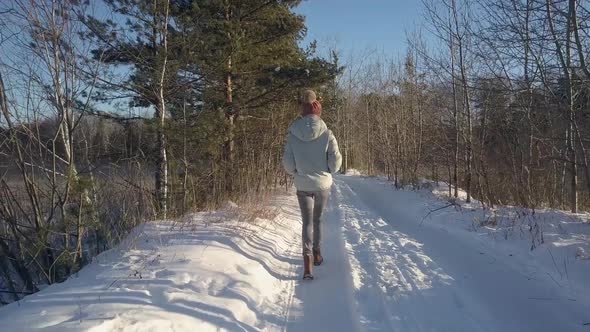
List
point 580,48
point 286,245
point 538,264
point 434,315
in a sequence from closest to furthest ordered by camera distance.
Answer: point 434,315
point 538,264
point 580,48
point 286,245

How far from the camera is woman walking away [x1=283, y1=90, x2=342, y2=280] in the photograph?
15.2 ft

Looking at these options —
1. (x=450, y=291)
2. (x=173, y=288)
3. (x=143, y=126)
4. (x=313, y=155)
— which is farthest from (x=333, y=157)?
(x=143, y=126)

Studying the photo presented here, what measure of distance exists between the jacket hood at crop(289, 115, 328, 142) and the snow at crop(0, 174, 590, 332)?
166 centimetres

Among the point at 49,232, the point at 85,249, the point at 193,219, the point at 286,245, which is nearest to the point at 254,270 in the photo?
the point at 286,245

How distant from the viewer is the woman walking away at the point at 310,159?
462 cm

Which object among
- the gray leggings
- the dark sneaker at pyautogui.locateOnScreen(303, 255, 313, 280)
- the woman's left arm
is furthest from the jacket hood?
the dark sneaker at pyautogui.locateOnScreen(303, 255, 313, 280)

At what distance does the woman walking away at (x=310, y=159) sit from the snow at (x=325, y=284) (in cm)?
83

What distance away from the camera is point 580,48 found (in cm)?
499

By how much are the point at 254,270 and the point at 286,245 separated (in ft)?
5.90

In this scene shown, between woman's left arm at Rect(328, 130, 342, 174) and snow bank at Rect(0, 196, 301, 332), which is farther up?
woman's left arm at Rect(328, 130, 342, 174)

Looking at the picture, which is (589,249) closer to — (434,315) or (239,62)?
(434,315)

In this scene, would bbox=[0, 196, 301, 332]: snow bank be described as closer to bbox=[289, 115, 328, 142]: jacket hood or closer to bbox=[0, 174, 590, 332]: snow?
bbox=[0, 174, 590, 332]: snow

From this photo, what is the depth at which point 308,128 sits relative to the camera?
4.59 metres

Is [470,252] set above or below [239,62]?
below
